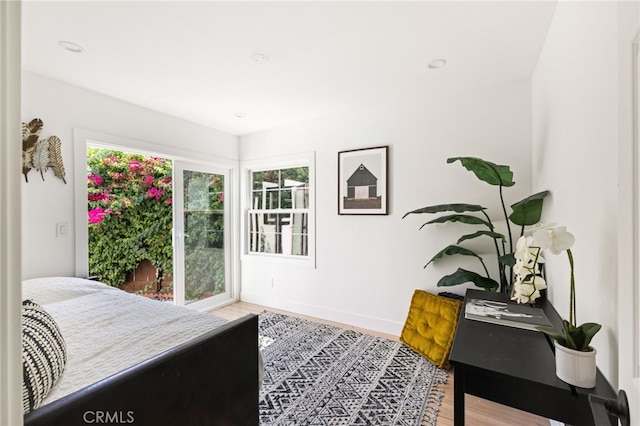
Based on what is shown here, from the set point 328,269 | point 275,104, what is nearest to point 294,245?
point 328,269

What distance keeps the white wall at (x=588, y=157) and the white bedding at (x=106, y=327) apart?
1.56 metres

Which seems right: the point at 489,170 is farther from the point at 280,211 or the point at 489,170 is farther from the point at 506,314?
the point at 280,211

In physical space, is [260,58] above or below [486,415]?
above

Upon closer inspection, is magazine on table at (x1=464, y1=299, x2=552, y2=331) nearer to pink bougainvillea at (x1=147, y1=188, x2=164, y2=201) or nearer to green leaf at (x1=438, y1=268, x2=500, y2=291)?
green leaf at (x1=438, y1=268, x2=500, y2=291)

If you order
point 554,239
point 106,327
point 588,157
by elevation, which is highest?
point 588,157

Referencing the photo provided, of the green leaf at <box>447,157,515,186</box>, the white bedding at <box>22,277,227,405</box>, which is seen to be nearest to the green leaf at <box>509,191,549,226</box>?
the green leaf at <box>447,157,515,186</box>

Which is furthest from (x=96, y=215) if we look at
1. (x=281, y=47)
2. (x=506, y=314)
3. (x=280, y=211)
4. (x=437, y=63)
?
(x=506, y=314)

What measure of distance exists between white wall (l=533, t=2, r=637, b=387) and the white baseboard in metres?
1.62

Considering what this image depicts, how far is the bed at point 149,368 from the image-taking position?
810mm

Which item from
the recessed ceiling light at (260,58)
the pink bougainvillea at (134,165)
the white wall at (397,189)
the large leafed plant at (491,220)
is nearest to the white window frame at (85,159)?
the white wall at (397,189)

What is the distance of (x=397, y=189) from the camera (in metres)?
2.97

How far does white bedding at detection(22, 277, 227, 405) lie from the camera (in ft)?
3.39

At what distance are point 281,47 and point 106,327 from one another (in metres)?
1.96

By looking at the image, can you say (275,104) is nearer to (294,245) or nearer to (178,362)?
(294,245)
